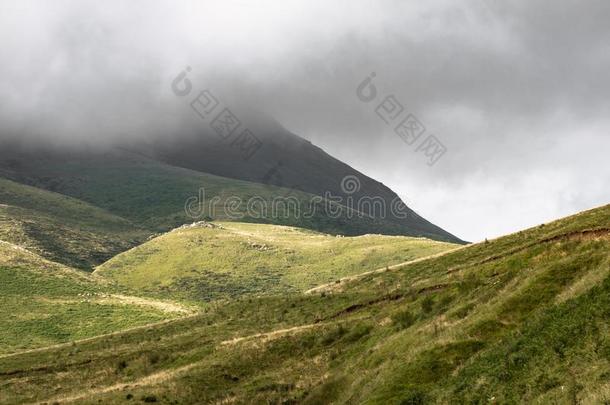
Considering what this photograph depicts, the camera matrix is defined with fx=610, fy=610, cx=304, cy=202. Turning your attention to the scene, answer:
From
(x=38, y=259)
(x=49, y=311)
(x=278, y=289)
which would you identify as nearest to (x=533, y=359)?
(x=49, y=311)

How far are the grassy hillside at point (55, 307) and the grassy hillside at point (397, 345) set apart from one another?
26.6 metres

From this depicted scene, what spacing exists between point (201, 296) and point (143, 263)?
42.1 m

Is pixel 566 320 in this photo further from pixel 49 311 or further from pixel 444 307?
pixel 49 311

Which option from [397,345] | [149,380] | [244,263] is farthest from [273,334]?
[244,263]

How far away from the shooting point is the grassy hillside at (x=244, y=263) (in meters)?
151

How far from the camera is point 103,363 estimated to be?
53656mm

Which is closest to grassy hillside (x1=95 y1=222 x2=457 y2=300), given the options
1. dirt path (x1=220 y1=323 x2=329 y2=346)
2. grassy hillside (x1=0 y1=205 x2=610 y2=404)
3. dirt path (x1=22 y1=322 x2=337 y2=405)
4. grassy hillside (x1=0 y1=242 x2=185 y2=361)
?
grassy hillside (x1=0 y1=242 x2=185 y2=361)

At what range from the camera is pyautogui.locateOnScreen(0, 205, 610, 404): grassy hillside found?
2153 cm

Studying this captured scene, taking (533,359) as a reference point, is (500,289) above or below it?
above

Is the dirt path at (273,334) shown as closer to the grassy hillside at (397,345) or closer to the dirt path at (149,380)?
the dirt path at (149,380)

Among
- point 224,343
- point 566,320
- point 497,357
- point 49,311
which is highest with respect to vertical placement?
point 566,320

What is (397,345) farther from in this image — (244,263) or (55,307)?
(244,263)

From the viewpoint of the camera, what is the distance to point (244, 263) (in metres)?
173

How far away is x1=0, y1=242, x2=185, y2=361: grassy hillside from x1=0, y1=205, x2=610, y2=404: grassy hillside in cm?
2658
